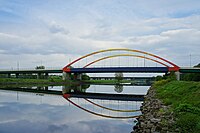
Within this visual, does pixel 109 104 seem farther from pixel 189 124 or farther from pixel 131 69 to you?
pixel 131 69

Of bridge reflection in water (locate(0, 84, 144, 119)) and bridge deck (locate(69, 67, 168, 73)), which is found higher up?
bridge deck (locate(69, 67, 168, 73))

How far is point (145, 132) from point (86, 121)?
709 centimetres

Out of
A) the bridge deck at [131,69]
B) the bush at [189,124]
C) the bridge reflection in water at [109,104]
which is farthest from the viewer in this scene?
the bridge deck at [131,69]

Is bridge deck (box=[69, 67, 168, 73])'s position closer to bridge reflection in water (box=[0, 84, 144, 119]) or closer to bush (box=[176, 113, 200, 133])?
bridge reflection in water (box=[0, 84, 144, 119])

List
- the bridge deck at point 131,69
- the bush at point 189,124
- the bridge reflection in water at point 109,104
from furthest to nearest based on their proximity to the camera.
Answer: the bridge deck at point 131,69, the bridge reflection in water at point 109,104, the bush at point 189,124

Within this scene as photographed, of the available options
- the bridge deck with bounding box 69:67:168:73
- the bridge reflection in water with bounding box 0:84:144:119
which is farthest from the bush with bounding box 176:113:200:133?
the bridge deck with bounding box 69:67:168:73

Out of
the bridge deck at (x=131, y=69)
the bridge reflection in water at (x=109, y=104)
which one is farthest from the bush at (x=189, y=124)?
the bridge deck at (x=131, y=69)

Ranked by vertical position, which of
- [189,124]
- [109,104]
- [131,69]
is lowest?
[109,104]

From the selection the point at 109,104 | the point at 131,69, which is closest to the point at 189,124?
the point at 109,104

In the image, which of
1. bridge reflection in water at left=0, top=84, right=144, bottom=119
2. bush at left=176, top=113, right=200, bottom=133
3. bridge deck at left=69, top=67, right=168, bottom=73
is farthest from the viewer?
bridge deck at left=69, top=67, right=168, bottom=73

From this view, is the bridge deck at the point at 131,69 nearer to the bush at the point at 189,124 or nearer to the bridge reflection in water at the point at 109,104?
the bridge reflection in water at the point at 109,104

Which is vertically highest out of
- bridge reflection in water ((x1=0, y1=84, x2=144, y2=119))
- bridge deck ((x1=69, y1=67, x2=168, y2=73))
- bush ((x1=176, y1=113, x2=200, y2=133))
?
bridge deck ((x1=69, y1=67, x2=168, y2=73))

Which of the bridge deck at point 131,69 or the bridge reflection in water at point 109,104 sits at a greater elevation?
the bridge deck at point 131,69

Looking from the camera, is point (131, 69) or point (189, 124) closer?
point (189, 124)
